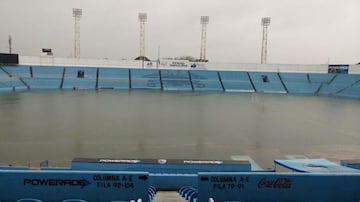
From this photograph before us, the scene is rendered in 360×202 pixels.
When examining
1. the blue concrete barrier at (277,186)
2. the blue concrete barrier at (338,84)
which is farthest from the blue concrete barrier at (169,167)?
the blue concrete barrier at (338,84)

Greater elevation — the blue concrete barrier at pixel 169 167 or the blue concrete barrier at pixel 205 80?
the blue concrete barrier at pixel 205 80

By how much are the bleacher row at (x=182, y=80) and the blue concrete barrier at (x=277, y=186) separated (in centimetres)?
3795

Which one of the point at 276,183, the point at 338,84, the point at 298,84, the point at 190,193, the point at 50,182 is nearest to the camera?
the point at 50,182

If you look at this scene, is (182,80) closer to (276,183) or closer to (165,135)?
(165,135)

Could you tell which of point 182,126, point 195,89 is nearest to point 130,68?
point 195,89

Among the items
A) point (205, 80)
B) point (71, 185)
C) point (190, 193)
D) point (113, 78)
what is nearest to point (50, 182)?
point (71, 185)

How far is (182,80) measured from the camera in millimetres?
45969

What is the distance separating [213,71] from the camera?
4781 cm

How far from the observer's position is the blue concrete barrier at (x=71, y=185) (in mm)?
4422

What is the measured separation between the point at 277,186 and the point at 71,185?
3.07 m

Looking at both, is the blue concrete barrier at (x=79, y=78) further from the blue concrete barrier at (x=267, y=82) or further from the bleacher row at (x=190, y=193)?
the bleacher row at (x=190, y=193)

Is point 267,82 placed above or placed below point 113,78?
below

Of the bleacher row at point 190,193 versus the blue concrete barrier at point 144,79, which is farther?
the blue concrete barrier at point 144,79

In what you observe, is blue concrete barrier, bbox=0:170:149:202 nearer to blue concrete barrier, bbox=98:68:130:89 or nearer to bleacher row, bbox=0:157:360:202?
bleacher row, bbox=0:157:360:202
